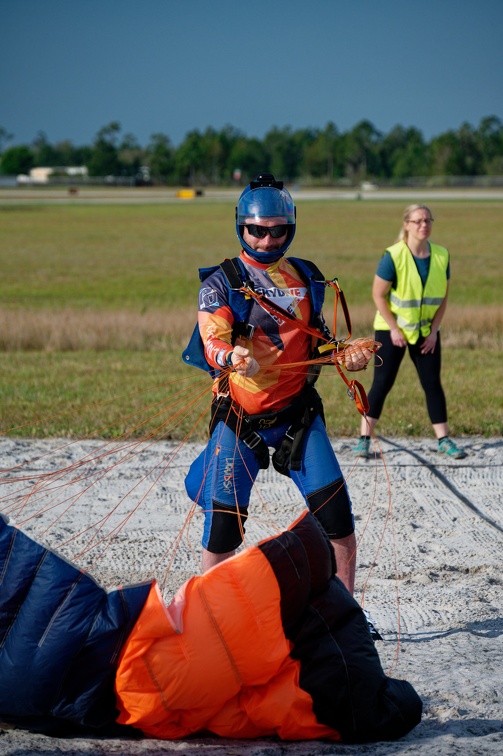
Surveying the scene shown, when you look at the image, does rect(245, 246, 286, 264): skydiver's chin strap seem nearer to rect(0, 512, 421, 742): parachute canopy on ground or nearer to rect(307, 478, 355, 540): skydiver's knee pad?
rect(307, 478, 355, 540): skydiver's knee pad

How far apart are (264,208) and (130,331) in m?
9.11

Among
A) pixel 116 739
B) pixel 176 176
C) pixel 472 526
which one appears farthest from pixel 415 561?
pixel 176 176

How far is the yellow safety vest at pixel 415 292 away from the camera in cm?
699

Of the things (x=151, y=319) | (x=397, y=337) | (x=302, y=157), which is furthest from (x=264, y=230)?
(x=302, y=157)

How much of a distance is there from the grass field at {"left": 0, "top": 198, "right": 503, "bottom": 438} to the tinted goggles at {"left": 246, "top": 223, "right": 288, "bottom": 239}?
0.80 m

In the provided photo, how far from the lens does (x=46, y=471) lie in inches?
269

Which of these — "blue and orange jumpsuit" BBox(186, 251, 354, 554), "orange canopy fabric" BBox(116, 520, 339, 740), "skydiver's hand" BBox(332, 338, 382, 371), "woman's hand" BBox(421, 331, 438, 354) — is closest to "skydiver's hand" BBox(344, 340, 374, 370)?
"skydiver's hand" BBox(332, 338, 382, 371)

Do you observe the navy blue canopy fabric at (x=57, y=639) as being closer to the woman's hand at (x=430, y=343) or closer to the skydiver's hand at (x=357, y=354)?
the skydiver's hand at (x=357, y=354)

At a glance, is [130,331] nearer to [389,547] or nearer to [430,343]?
[430,343]

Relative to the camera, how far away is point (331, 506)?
4098 mm

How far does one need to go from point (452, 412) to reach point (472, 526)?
8.81 ft

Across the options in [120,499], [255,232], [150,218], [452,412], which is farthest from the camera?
[150,218]

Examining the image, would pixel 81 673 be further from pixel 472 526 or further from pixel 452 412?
pixel 452 412

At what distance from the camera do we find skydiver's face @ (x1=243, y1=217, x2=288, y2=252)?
4.14m
